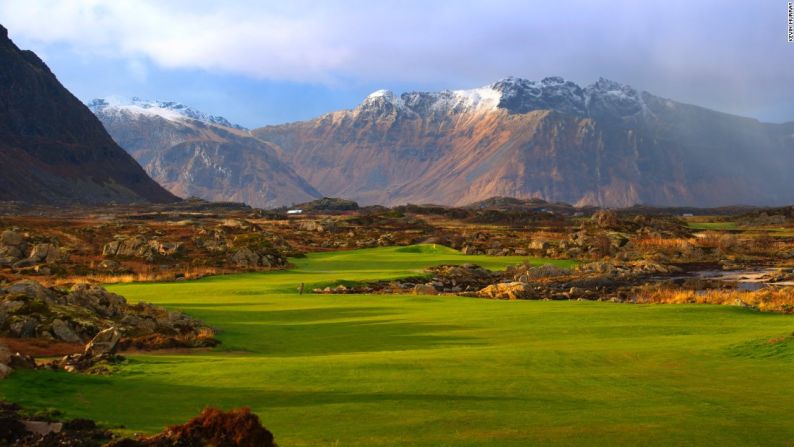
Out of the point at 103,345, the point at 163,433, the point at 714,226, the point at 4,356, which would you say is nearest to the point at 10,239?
the point at 103,345

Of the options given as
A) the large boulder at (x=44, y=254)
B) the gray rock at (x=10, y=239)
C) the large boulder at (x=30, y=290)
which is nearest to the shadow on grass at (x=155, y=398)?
the large boulder at (x=30, y=290)

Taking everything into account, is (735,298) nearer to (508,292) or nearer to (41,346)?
(508,292)

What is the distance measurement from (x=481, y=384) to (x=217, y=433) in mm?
5707

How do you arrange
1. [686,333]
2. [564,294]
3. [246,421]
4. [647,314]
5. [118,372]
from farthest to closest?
[564,294] < [647,314] < [686,333] < [118,372] < [246,421]

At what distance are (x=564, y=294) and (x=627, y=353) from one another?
22.6 m

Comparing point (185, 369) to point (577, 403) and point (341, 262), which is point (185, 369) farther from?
point (341, 262)

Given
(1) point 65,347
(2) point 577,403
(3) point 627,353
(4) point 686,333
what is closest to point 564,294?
(4) point 686,333

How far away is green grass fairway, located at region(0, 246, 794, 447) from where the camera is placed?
10.8m

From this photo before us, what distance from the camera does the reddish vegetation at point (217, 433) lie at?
9.06 m

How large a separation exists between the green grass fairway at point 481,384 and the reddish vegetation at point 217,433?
1035mm

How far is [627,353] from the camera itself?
1750 cm

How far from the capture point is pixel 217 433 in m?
9.20

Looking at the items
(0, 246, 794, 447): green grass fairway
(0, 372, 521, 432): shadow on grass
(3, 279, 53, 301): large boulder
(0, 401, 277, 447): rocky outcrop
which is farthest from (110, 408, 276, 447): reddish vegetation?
(3, 279, 53, 301): large boulder

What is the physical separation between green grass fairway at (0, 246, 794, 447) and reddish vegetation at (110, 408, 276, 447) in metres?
1.04
